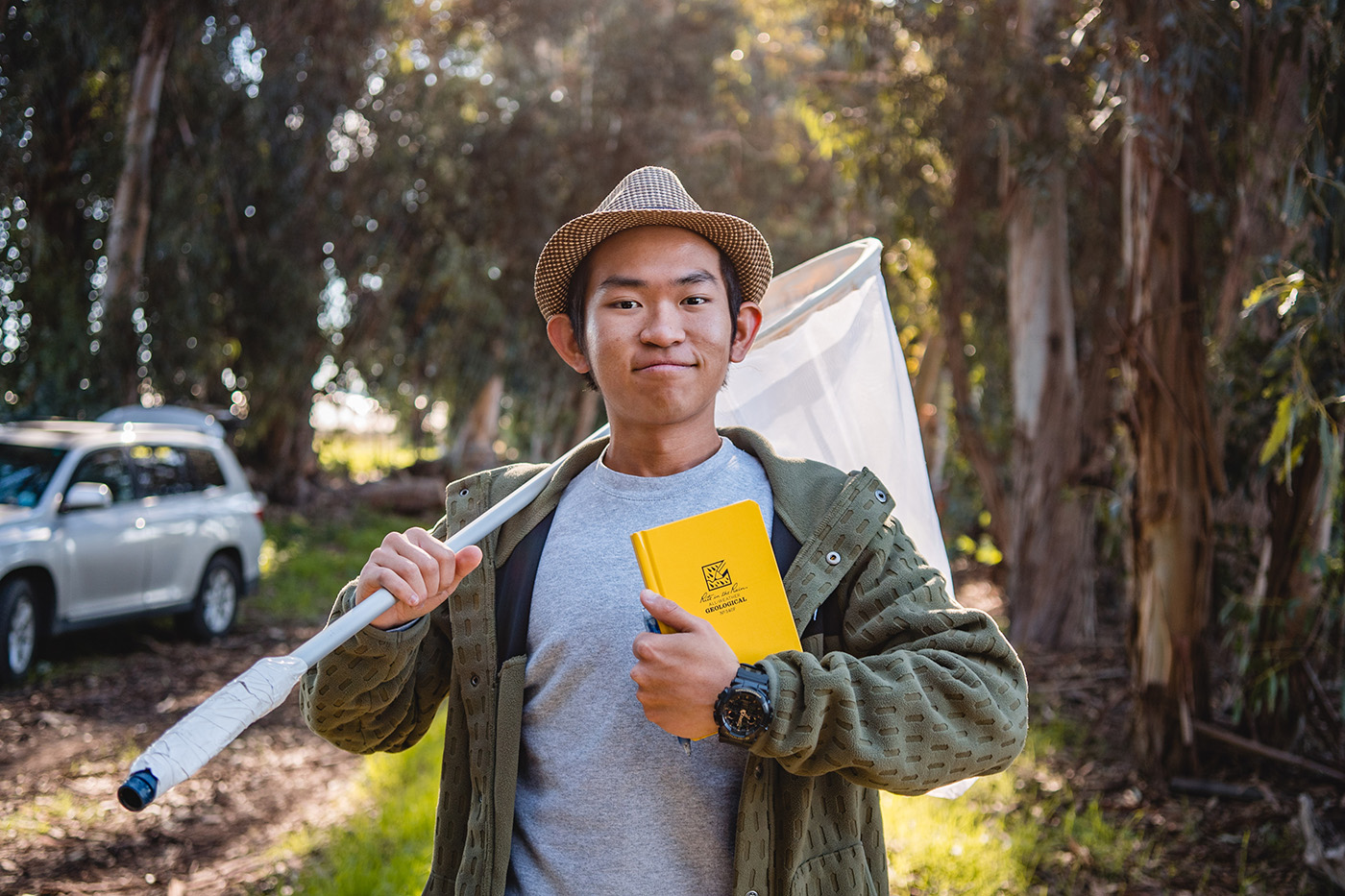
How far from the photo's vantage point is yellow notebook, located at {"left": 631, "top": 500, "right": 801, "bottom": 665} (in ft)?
5.13

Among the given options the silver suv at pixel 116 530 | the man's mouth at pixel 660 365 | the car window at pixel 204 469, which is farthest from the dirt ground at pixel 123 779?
the man's mouth at pixel 660 365

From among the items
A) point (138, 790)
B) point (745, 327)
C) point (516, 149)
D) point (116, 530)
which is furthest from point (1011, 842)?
point (516, 149)

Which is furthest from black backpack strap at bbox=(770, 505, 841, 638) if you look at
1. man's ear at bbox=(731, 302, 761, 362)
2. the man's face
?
man's ear at bbox=(731, 302, 761, 362)

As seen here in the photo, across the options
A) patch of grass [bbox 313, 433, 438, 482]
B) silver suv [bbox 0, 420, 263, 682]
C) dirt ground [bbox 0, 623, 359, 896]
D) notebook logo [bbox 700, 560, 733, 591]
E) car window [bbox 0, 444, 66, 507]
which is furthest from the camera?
patch of grass [bbox 313, 433, 438, 482]

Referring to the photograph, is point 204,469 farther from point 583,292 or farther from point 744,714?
point 744,714

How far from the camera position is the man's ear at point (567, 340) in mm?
2158

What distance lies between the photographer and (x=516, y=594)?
190 centimetres

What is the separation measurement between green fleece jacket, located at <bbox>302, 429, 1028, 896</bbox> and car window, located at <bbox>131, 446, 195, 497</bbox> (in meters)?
7.21

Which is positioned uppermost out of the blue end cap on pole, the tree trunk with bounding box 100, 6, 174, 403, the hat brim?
the tree trunk with bounding box 100, 6, 174, 403

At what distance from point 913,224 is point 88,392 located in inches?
308

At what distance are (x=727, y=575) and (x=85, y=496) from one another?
7006mm

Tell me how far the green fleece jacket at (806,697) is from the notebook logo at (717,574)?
0.47 feet

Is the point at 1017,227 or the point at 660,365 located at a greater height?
the point at 1017,227

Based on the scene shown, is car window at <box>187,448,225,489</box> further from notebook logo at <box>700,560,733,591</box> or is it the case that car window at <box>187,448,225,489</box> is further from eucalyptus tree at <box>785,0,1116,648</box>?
notebook logo at <box>700,560,733,591</box>
